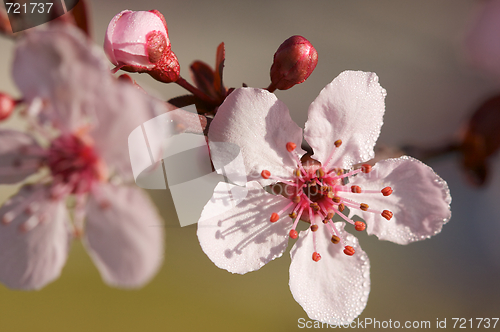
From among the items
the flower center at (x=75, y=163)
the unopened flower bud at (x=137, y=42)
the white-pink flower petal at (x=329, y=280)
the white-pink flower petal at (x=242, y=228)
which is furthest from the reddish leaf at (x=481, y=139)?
the flower center at (x=75, y=163)

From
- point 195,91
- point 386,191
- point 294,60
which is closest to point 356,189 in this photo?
point 386,191

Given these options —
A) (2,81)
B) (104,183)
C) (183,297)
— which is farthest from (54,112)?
A: (2,81)

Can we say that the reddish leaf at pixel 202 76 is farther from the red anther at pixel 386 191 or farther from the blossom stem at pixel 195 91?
the red anther at pixel 386 191

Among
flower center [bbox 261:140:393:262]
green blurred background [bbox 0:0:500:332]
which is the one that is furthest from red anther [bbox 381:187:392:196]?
green blurred background [bbox 0:0:500:332]

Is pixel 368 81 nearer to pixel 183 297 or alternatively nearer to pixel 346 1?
pixel 346 1

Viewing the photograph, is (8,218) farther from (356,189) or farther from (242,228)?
(356,189)

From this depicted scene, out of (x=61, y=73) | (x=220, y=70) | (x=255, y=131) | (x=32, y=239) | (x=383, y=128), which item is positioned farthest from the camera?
(x=383, y=128)

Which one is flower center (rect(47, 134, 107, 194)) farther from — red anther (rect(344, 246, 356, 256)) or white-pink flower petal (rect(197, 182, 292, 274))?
red anther (rect(344, 246, 356, 256))
